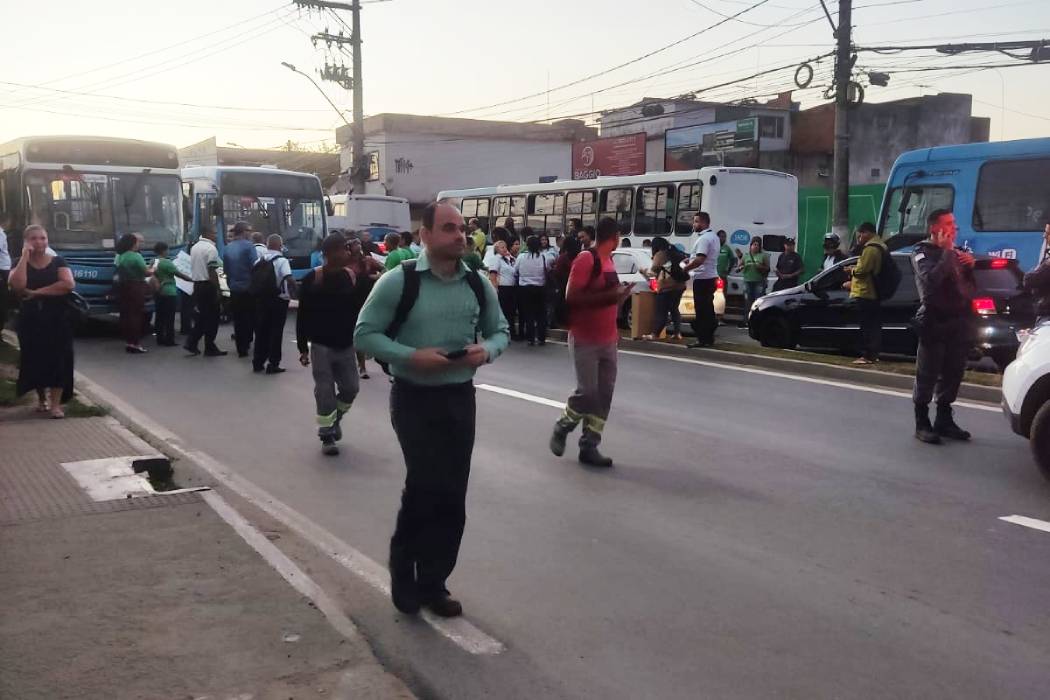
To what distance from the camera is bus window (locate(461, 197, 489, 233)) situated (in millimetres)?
28688

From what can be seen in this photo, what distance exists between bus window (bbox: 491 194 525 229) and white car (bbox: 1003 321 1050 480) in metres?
20.1

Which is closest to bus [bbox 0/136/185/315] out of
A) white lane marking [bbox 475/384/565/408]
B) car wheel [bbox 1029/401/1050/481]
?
white lane marking [bbox 475/384/565/408]

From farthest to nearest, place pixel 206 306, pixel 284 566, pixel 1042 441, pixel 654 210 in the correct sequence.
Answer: pixel 654 210 → pixel 206 306 → pixel 1042 441 → pixel 284 566

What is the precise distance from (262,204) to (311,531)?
17241 millimetres

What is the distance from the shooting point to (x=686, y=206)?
73.6ft

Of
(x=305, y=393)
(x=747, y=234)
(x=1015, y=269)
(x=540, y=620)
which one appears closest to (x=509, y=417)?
(x=305, y=393)

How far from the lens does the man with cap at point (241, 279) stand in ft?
48.2

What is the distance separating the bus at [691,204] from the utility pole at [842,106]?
3.14 feet

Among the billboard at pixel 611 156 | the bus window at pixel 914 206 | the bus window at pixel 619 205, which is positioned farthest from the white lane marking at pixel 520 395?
the billboard at pixel 611 156

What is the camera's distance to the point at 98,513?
595cm

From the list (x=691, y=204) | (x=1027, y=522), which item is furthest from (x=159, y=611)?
(x=691, y=204)

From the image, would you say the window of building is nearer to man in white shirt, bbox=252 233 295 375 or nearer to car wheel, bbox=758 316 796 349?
car wheel, bbox=758 316 796 349

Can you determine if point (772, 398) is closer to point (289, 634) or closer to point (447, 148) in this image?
point (289, 634)

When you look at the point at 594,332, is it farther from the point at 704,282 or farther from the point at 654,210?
the point at 654,210
